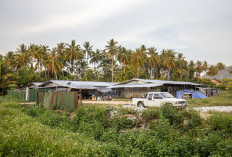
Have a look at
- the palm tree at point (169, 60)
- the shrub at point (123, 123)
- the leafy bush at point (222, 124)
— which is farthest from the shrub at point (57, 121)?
the palm tree at point (169, 60)

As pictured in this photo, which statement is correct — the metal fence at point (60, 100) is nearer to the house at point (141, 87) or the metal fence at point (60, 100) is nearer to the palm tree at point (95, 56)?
the house at point (141, 87)

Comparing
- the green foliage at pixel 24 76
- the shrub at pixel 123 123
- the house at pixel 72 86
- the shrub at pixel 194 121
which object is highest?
the green foliage at pixel 24 76

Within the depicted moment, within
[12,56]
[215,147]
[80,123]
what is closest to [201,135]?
[215,147]

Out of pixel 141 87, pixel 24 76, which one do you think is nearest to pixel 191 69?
pixel 141 87

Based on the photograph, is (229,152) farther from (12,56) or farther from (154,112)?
(12,56)

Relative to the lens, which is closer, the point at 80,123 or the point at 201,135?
the point at 201,135

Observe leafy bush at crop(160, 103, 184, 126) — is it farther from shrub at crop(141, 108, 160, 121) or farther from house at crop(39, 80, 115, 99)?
house at crop(39, 80, 115, 99)

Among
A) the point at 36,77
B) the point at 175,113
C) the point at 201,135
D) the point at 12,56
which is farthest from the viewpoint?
the point at 12,56

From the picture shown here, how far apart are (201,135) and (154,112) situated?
2986 mm

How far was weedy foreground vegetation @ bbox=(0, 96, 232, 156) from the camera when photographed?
18.9ft

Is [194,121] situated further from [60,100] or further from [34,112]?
[34,112]

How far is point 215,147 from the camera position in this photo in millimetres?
6848

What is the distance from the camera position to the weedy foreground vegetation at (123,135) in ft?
18.9

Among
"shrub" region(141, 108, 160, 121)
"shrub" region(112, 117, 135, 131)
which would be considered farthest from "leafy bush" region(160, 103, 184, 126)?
"shrub" region(112, 117, 135, 131)
